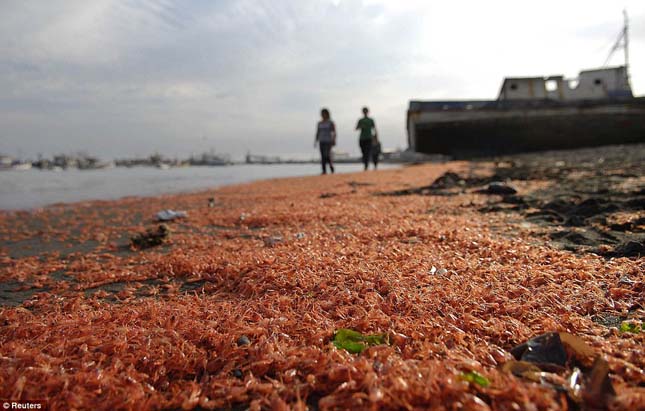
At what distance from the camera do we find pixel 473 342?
4.85 ft

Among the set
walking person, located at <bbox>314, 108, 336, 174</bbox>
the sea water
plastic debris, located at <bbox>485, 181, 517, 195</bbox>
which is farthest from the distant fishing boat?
plastic debris, located at <bbox>485, 181, 517, 195</bbox>

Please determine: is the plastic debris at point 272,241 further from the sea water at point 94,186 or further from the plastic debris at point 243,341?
the sea water at point 94,186

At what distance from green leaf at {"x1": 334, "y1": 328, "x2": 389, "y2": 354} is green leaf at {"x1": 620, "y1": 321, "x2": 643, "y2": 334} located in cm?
104

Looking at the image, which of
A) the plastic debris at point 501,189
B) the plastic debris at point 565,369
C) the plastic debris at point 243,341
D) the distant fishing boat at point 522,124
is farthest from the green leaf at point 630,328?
the distant fishing boat at point 522,124

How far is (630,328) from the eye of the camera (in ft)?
5.01

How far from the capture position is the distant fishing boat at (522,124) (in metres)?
22.5

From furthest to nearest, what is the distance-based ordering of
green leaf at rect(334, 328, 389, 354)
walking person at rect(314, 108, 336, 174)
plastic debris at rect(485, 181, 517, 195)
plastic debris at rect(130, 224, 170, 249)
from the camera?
walking person at rect(314, 108, 336, 174) → plastic debris at rect(485, 181, 517, 195) → plastic debris at rect(130, 224, 170, 249) → green leaf at rect(334, 328, 389, 354)

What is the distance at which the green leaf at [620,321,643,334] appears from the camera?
1505 mm

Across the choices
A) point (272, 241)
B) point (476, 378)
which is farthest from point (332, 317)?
point (272, 241)

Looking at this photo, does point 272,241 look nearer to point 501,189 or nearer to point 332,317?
point 332,317

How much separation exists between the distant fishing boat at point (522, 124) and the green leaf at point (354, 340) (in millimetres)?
22922

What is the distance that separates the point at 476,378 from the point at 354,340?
0.53 m

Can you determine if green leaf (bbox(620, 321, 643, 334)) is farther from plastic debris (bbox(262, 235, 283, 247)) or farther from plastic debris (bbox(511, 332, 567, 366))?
plastic debris (bbox(262, 235, 283, 247))

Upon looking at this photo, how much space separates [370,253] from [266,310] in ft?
3.93
